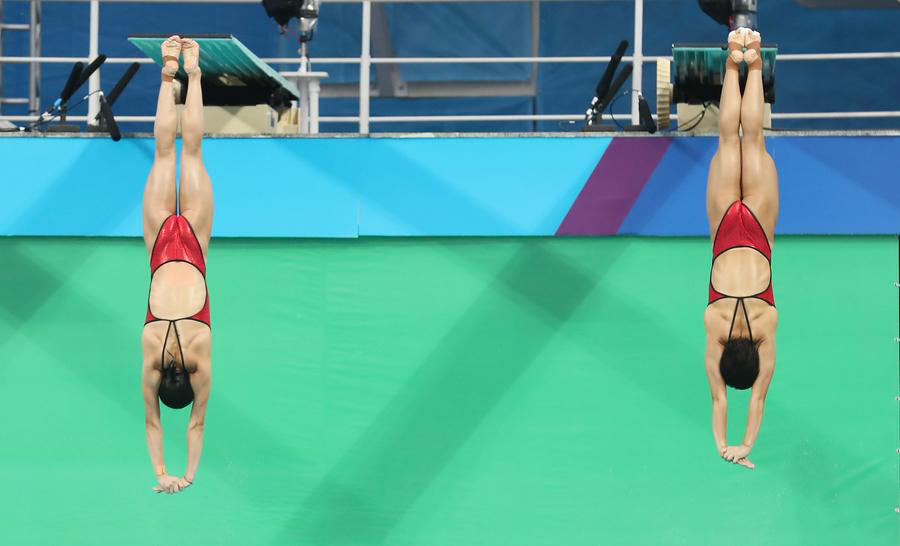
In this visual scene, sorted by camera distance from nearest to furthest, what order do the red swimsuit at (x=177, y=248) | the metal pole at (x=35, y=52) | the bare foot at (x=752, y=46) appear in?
the bare foot at (x=752, y=46) < the red swimsuit at (x=177, y=248) < the metal pole at (x=35, y=52)

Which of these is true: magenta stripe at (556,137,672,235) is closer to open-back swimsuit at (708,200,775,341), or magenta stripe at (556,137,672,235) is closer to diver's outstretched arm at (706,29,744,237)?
diver's outstretched arm at (706,29,744,237)

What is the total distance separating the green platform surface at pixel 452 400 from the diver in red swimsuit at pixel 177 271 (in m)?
0.79

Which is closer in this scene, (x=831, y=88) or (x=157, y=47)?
(x=157, y=47)

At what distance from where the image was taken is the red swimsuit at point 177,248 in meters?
5.55

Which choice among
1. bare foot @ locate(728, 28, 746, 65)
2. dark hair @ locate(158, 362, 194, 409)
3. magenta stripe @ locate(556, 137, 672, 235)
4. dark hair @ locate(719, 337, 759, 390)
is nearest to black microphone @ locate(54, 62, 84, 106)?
dark hair @ locate(158, 362, 194, 409)

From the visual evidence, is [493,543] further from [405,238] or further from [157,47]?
[157,47]

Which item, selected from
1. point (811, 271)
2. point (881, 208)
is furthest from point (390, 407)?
point (881, 208)

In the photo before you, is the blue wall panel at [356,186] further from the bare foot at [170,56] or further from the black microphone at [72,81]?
the bare foot at [170,56]

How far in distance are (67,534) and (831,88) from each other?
5.53 m

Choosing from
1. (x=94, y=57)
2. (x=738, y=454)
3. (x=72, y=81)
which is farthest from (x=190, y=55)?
(x=738, y=454)

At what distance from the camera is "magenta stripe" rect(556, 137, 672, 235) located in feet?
20.9

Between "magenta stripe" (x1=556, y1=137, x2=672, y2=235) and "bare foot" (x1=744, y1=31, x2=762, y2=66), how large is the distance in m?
1.06

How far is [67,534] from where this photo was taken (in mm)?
6316

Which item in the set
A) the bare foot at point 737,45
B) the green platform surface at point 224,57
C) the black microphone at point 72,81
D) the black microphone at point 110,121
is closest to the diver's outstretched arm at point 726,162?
the bare foot at point 737,45
